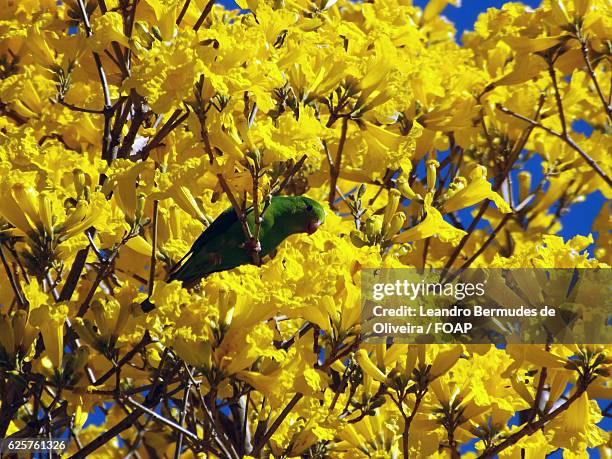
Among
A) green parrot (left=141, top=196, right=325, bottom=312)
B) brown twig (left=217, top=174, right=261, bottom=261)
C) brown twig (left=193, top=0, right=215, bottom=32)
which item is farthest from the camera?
brown twig (left=193, top=0, right=215, bottom=32)

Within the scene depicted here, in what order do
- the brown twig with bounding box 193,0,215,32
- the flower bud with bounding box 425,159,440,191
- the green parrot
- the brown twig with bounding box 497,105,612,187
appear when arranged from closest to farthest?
1. the green parrot
2. the brown twig with bounding box 193,0,215,32
3. the flower bud with bounding box 425,159,440,191
4. the brown twig with bounding box 497,105,612,187

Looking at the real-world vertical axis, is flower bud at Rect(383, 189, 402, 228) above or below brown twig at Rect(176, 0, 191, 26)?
below

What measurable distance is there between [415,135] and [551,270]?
2.56ft

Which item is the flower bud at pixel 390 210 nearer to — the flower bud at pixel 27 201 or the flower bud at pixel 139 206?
the flower bud at pixel 139 206

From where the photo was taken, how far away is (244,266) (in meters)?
2.68

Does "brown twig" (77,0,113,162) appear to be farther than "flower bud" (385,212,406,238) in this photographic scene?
Yes

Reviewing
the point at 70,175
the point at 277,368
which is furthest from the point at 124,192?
the point at 277,368

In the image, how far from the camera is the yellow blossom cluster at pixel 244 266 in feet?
8.63

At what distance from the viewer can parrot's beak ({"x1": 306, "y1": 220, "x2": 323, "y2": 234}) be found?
302 centimetres

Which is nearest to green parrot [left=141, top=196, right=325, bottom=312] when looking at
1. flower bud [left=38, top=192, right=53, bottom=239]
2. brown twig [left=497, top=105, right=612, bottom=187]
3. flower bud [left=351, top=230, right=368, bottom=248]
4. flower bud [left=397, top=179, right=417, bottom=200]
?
flower bud [left=351, top=230, right=368, bottom=248]

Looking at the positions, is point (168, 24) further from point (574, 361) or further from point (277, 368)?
point (574, 361)

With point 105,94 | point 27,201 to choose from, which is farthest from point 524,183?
point 27,201

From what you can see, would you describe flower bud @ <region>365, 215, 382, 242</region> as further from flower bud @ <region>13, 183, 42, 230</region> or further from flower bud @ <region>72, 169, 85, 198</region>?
flower bud @ <region>13, 183, 42, 230</region>

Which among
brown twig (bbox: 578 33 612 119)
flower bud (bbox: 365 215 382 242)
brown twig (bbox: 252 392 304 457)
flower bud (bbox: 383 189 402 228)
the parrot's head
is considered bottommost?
brown twig (bbox: 252 392 304 457)
